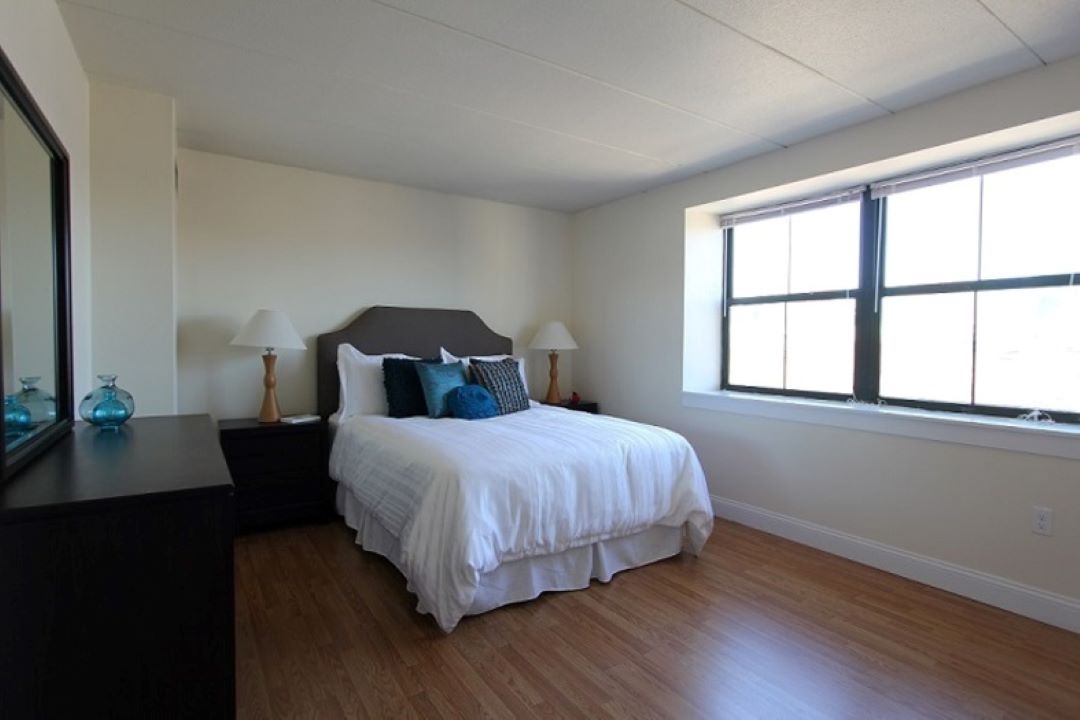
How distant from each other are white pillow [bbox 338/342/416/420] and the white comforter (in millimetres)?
313

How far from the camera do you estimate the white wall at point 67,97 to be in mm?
1589

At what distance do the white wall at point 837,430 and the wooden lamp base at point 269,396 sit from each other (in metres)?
2.59

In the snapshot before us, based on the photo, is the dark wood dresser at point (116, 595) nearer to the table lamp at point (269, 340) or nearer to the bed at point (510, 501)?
the bed at point (510, 501)

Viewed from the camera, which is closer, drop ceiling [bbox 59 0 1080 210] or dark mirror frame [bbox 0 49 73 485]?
dark mirror frame [bbox 0 49 73 485]

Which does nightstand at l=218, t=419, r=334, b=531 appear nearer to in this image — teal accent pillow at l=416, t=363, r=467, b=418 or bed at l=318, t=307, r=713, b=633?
bed at l=318, t=307, r=713, b=633

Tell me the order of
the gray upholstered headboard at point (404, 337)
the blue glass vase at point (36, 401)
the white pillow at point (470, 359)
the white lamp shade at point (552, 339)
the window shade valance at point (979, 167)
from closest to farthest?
the blue glass vase at point (36, 401)
the window shade valance at point (979, 167)
the gray upholstered headboard at point (404, 337)
the white pillow at point (470, 359)
the white lamp shade at point (552, 339)

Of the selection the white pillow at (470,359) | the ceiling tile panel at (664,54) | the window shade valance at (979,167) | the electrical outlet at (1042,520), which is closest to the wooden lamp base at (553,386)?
the white pillow at (470,359)

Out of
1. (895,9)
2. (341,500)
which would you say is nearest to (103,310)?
(341,500)

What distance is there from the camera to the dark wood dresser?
3.52 ft

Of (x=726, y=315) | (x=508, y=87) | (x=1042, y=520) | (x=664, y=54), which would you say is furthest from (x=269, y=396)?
(x=1042, y=520)

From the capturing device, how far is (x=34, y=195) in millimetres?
1716

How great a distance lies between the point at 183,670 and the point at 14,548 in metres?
0.43

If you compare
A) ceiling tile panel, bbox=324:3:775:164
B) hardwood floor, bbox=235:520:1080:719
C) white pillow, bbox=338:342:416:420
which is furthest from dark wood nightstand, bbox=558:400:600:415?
ceiling tile panel, bbox=324:3:775:164

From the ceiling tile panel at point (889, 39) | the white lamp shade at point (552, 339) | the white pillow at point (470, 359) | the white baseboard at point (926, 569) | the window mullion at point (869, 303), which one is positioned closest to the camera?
the ceiling tile panel at point (889, 39)
